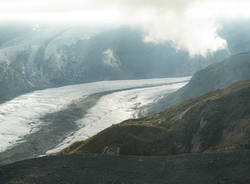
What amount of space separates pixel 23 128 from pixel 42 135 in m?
14.2

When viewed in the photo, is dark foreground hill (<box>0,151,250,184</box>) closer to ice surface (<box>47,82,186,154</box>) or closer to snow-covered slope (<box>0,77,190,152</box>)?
ice surface (<box>47,82,186,154</box>)

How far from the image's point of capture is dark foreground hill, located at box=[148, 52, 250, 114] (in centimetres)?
12650

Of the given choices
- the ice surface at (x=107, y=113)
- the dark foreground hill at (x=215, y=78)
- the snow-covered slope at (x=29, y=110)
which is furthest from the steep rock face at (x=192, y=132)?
the dark foreground hill at (x=215, y=78)

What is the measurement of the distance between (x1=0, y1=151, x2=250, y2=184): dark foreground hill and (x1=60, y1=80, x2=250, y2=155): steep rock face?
11.0m

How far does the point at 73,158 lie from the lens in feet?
116

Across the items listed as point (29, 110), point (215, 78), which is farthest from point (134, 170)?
point (29, 110)

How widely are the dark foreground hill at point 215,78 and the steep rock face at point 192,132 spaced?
73.5 m

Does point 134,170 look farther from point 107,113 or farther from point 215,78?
point 107,113

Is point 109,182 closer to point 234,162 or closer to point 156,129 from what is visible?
point 234,162

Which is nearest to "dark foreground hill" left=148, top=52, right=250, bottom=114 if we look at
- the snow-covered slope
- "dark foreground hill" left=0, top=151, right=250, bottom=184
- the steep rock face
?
the snow-covered slope

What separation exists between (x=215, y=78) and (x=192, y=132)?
90457 millimetres

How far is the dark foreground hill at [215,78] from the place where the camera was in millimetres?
126500

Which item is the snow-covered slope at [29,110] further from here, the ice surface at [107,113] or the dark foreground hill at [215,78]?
the dark foreground hill at [215,78]

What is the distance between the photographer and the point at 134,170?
3138cm
